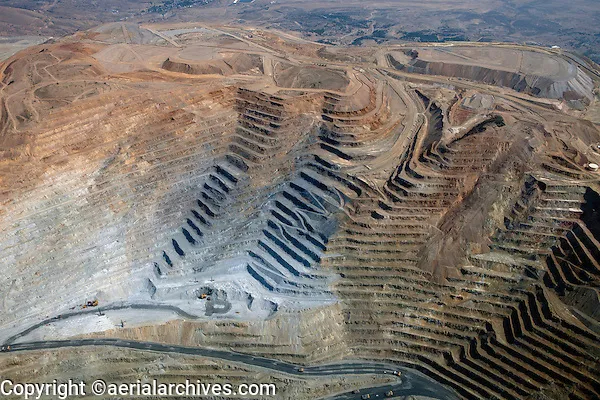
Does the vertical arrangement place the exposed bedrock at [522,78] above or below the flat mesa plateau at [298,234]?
above

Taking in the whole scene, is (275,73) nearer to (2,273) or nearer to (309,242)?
(309,242)

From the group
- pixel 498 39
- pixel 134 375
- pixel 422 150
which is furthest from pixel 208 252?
pixel 498 39

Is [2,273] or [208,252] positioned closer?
[2,273]

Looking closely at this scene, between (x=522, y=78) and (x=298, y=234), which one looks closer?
(x=298, y=234)

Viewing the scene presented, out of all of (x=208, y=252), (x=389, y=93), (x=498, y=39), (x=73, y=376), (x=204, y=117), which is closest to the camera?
(x=73, y=376)

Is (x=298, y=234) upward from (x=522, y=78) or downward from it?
downward

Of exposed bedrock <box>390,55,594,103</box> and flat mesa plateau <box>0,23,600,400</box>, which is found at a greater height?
exposed bedrock <box>390,55,594,103</box>

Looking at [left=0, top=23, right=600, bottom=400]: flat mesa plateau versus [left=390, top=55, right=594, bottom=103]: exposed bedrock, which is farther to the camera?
[left=390, top=55, right=594, bottom=103]: exposed bedrock

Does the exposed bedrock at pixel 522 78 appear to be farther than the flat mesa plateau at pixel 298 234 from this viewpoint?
Yes
